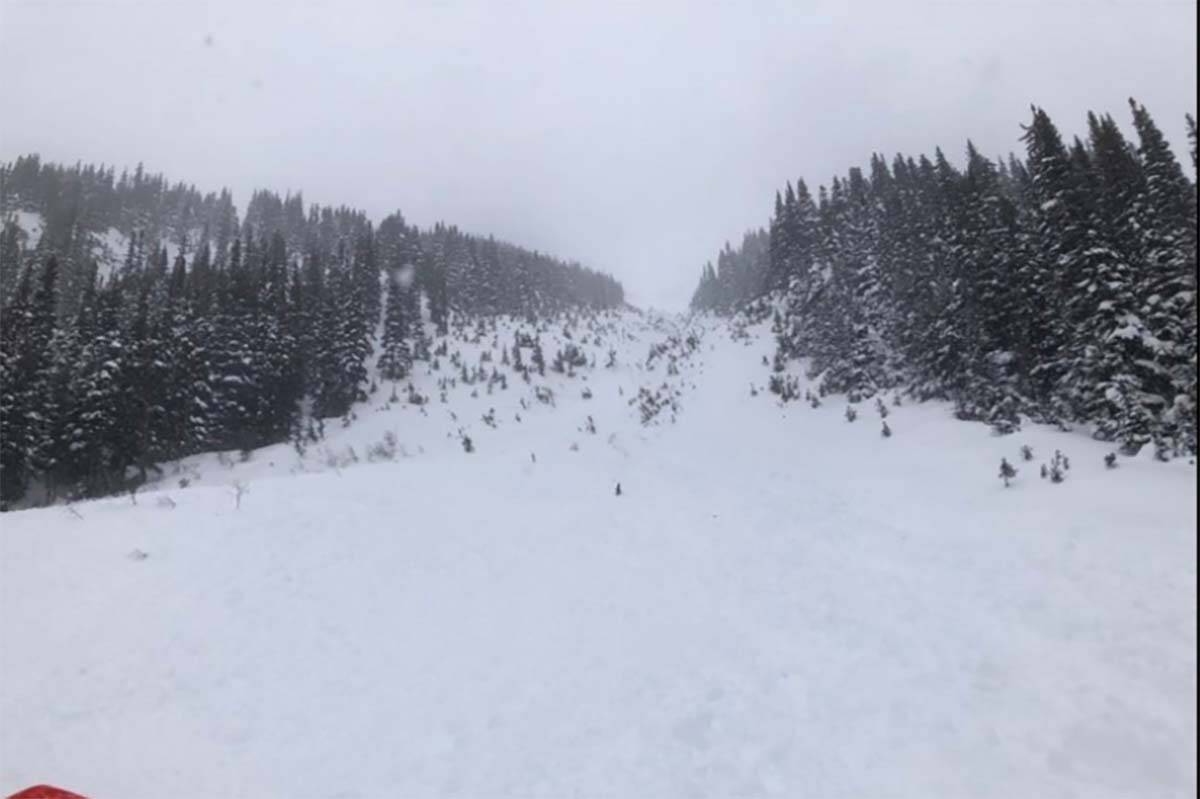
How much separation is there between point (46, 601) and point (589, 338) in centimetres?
5314

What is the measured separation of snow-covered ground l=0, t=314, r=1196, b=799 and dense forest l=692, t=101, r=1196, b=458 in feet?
8.62

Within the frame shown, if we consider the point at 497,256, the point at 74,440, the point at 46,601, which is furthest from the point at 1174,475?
the point at 497,256

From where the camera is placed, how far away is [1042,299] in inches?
840

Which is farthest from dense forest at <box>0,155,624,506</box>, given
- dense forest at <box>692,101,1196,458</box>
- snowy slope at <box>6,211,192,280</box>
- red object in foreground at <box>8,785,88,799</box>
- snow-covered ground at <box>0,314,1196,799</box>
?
dense forest at <box>692,101,1196,458</box>

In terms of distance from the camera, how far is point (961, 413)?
20.2m

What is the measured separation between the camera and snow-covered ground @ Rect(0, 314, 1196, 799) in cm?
611

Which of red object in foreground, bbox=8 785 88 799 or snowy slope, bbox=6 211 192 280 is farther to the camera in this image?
snowy slope, bbox=6 211 192 280

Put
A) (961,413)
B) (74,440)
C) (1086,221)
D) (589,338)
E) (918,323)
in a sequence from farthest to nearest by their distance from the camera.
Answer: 1. (589,338)
2. (74,440)
3. (918,323)
4. (961,413)
5. (1086,221)

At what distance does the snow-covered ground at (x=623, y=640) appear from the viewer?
6.11 meters

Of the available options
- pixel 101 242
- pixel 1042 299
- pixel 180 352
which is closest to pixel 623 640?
pixel 1042 299

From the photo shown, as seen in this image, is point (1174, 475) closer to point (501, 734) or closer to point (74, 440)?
point (501, 734)

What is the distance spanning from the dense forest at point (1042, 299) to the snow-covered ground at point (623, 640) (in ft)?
8.62

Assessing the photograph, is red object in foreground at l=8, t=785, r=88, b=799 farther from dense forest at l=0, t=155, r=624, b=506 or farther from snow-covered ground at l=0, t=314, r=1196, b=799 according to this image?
dense forest at l=0, t=155, r=624, b=506

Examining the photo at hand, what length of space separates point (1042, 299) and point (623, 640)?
2053 cm
